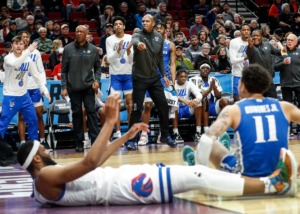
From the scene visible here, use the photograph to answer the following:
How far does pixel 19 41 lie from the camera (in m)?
11.7

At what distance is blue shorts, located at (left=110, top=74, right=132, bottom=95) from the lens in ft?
43.0

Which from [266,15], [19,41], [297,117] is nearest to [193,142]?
[19,41]

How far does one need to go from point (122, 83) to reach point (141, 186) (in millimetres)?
7122

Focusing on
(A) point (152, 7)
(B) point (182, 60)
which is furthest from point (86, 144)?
(A) point (152, 7)

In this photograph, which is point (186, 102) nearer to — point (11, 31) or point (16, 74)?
point (16, 74)

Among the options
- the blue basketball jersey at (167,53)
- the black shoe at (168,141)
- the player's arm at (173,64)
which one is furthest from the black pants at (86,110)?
the blue basketball jersey at (167,53)

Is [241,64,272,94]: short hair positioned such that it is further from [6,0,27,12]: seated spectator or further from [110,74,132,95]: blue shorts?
[6,0,27,12]: seated spectator

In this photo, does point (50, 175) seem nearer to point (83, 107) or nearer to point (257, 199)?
point (257, 199)

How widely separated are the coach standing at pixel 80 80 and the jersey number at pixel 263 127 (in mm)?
6095

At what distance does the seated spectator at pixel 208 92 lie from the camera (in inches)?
550

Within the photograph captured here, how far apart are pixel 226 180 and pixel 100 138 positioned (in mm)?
1106

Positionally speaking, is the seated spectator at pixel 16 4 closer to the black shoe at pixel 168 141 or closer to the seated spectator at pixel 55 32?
the seated spectator at pixel 55 32

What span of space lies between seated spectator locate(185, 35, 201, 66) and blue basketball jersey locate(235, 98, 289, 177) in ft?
33.1

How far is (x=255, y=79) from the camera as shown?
6324 millimetres
